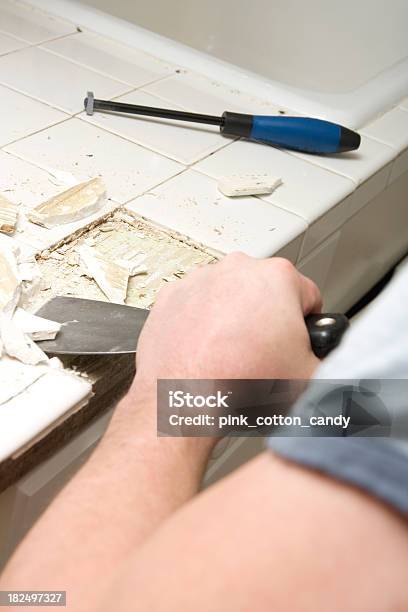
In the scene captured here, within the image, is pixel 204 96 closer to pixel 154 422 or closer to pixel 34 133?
pixel 34 133

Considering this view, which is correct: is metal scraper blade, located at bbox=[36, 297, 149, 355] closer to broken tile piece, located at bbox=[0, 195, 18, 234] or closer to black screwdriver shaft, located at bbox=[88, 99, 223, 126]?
broken tile piece, located at bbox=[0, 195, 18, 234]

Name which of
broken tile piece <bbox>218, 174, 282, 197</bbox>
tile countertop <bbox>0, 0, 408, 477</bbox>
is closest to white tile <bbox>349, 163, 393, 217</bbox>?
tile countertop <bbox>0, 0, 408, 477</bbox>

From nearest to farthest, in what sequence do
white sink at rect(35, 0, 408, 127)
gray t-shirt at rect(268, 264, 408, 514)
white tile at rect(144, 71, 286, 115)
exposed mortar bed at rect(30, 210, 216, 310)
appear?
gray t-shirt at rect(268, 264, 408, 514) → exposed mortar bed at rect(30, 210, 216, 310) → white tile at rect(144, 71, 286, 115) → white sink at rect(35, 0, 408, 127)

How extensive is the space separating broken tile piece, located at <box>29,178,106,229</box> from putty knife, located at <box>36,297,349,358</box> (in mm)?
117

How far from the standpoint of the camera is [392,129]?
976 millimetres

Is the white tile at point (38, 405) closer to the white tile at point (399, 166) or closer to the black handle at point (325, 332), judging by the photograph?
the black handle at point (325, 332)

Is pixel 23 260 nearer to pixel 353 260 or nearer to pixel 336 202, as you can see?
pixel 336 202

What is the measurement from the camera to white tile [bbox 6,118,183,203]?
0.76m

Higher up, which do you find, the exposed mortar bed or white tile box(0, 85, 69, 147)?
white tile box(0, 85, 69, 147)

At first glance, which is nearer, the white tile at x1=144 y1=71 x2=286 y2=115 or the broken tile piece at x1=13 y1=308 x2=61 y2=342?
the broken tile piece at x1=13 y1=308 x2=61 y2=342

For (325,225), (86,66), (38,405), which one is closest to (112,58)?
(86,66)

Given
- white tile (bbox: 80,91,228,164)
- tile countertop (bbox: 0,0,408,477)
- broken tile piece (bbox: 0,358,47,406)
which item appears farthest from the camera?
white tile (bbox: 80,91,228,164)

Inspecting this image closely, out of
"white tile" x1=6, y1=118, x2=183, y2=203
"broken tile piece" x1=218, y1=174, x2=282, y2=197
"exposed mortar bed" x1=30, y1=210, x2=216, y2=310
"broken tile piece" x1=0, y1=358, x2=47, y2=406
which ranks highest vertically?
"broken tile piece" x1=218, y1=174, x2=282, y2=197

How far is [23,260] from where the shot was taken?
0.63 m
